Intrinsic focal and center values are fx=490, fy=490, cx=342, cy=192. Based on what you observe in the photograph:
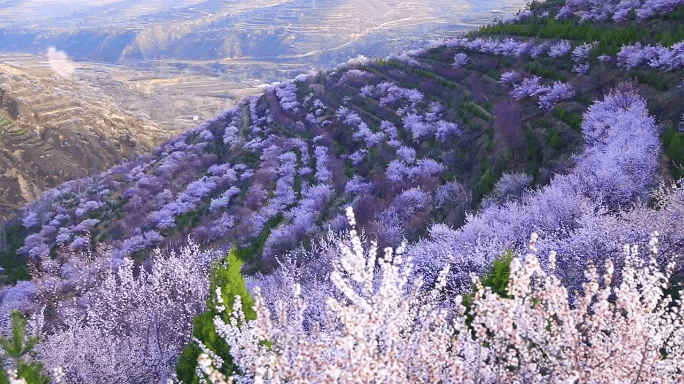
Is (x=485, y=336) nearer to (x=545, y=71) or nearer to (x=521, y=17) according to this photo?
(x=545, y=71)

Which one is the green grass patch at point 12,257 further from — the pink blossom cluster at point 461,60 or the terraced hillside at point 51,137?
the pink blossom cluster at point 461,60

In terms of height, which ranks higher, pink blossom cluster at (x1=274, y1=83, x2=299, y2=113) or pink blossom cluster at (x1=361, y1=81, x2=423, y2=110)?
pink blossom cluster at (x1=361, y1=81, x2=423, y2=110)

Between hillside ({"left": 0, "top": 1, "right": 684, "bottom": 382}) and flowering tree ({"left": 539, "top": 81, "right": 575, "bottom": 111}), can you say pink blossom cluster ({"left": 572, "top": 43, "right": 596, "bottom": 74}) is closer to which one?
hillside ({"left": 0, "top": 1, "right": 684, "bottom": 382})

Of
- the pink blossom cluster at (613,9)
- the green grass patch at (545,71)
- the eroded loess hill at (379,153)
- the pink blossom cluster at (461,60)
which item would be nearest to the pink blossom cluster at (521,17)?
the eroded loess hill at (379,153)

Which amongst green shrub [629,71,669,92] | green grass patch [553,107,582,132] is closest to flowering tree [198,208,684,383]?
green grass patch [553,107,582,132]

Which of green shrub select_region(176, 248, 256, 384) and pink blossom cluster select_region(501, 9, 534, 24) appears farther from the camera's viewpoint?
pink blossom cluster select_region(501, 9, 534, 24)

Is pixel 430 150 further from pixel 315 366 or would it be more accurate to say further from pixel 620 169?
pixel 315 366
